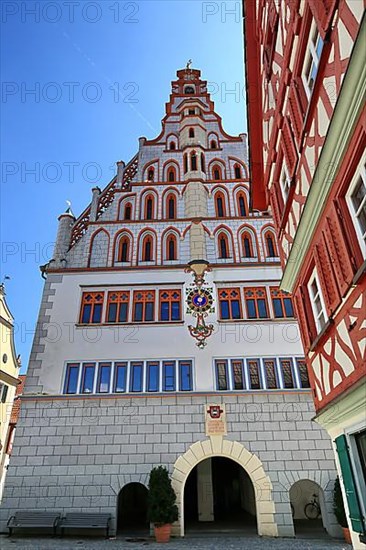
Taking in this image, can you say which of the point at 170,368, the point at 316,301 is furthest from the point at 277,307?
the point at 316,301

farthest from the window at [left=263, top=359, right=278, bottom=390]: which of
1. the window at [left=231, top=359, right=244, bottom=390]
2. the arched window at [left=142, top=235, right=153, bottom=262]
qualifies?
the arched window at [left=142, top=235, right=153, bottom=262]

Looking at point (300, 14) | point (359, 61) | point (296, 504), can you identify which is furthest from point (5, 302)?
point (359, 61)

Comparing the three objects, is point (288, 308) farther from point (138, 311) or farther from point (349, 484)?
point (349, 484)

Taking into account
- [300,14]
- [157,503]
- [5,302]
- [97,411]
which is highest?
[5,302]

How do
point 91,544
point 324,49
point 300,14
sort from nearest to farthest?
point 324,49 < point 300,14 < point 91,544

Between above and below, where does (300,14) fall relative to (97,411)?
above

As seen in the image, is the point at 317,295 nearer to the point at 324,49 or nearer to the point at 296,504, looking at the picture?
the point at 324,49

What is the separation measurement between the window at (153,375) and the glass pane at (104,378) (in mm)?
1316

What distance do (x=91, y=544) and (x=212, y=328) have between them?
6.90 metres

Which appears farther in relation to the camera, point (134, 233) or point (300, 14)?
point (134, 233)

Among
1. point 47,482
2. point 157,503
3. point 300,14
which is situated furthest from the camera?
point 47,482

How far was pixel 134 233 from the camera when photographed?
14961mm

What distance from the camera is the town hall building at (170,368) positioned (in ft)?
36.8

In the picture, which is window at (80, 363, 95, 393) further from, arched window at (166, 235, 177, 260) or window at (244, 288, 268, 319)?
window at (244, 288, 268, 319)
